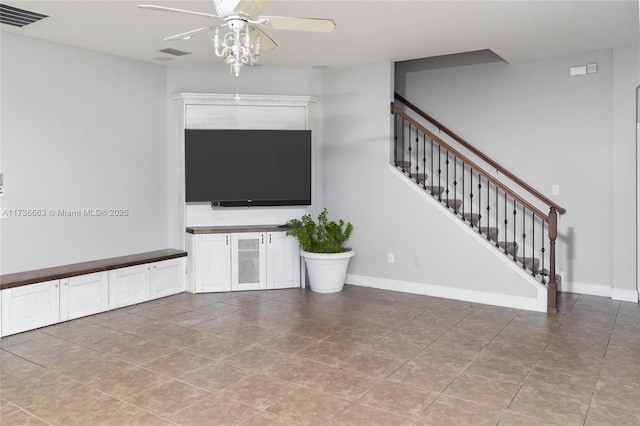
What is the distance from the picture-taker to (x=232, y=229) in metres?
5.89

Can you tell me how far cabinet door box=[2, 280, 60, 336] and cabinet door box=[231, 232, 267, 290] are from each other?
6.33ft

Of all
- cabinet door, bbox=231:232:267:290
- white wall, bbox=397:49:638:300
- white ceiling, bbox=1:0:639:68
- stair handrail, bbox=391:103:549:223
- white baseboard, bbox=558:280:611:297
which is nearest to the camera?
white ceiling, bbox=1:0:639:68

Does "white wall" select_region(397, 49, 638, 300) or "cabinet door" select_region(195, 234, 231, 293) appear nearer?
"white wall" select_region(397, 49, 638, 300)

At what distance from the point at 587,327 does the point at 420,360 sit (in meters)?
1.86

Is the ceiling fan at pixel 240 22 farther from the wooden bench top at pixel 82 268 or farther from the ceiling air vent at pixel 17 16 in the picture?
the wooden bench top at pixel 82 268

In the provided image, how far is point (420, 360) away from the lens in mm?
3732

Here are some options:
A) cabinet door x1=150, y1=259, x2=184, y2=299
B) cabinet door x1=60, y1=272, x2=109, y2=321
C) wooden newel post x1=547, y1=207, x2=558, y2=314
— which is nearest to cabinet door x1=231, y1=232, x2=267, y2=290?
cabinet door x1=150, y1=259, x2=184, y2=299

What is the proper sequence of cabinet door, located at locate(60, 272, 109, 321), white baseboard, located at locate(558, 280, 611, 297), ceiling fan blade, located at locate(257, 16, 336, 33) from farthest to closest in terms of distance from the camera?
1. white baseboard, located at locate(558, 280, 611, 297)
2. cabinet door, located at locate(60, 272, 109, 321)
3. ceiling fan blade, located at locate(257, 16, 336, 33)

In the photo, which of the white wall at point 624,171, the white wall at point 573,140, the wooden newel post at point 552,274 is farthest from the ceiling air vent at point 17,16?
the white wall at point 624,171

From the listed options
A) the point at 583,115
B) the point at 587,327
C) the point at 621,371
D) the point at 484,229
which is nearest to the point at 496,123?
the point at 583,115

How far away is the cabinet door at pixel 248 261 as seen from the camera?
19.5ft

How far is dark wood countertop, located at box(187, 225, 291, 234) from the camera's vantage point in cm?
583

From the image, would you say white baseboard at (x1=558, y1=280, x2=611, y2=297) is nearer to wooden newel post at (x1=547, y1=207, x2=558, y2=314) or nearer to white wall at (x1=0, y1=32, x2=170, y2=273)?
wooden newel post at (x1=547, y1=207, x2=558, y2=314)

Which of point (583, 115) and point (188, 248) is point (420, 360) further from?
point (583, 115)
